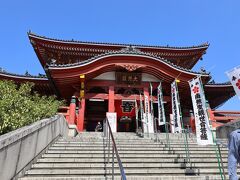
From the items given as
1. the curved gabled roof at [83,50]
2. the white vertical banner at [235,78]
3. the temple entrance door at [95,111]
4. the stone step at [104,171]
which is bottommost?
the stone step at [104,171]

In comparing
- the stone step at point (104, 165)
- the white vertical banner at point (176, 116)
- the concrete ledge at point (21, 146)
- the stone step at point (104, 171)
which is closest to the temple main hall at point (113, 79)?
the white vertical banner at point (176, 116)

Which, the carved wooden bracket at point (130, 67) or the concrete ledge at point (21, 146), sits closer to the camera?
the concrete ledge at point (21, 146)

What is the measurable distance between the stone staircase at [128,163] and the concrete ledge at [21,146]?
306 millimetres

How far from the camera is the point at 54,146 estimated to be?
7.38m

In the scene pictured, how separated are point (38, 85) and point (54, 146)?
8.26m

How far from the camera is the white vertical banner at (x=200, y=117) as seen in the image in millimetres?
6339

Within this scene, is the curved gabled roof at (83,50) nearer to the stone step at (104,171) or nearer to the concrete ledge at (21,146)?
the concrete ledge at (21,146)

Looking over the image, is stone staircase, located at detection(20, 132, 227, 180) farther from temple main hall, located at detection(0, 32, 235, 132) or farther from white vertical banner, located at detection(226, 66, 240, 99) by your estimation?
temple main hall, located at detection(0, 32, 235, 132)

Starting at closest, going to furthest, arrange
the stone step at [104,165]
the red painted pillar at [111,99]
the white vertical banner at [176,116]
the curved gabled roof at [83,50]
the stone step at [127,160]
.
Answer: the stone step at [104,165] < the stone step at [127,160] < the white vertical banner at [176,116] < the red painted pillar at [111,99] < the curved gabled roof at [83,50]

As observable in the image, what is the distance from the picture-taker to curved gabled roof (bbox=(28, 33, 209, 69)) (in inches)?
669

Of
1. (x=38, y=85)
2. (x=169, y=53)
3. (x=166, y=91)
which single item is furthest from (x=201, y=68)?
(x=38, y=85)

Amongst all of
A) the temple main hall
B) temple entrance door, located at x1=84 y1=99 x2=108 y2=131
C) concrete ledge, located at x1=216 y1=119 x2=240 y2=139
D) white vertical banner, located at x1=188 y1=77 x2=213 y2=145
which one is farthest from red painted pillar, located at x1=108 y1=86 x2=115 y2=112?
white vertical banner, located at x1=188 y1=77 x2=213 y2=145

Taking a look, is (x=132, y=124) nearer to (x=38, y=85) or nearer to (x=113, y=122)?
(x=113, y=122)

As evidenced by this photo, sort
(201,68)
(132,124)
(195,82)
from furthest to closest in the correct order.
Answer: (132,124), (201,68), (195,82)
